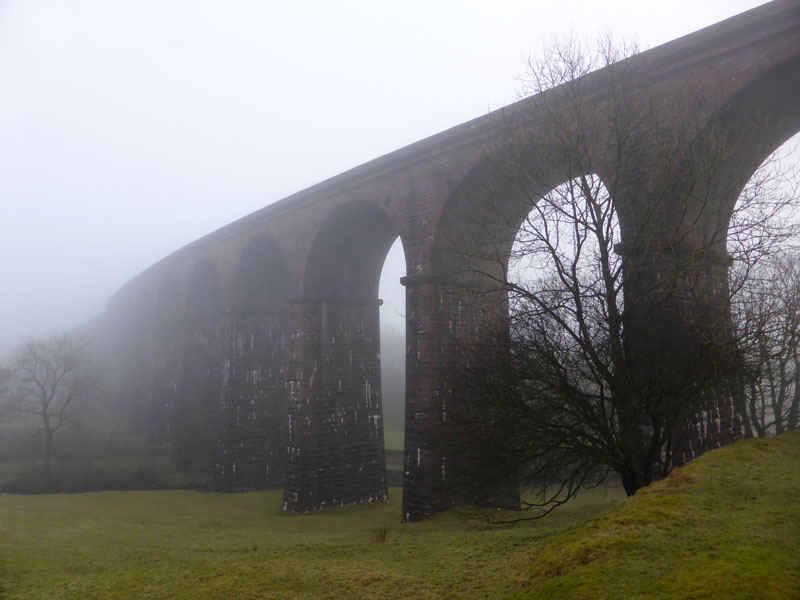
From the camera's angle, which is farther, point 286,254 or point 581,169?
point 286,254

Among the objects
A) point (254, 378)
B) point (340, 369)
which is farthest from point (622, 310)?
point (254, 378)

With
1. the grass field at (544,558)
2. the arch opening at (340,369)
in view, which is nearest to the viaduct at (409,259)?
the arch opening at (340,369)

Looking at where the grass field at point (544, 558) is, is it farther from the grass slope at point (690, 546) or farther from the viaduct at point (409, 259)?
the viaduct at point (409, 259)

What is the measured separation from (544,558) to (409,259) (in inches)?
345

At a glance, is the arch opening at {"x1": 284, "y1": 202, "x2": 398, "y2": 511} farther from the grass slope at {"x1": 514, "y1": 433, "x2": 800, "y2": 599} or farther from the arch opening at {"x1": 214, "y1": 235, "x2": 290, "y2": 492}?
the grass slope at {"x1": 514, "y1": 433, "x2": 800, "y2": 599}

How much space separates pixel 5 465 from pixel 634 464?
82.0 ft

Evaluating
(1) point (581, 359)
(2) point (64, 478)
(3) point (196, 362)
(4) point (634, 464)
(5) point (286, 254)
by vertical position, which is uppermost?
(5) point (286, 254)

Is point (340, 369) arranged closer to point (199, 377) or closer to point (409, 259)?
point (409, 259)

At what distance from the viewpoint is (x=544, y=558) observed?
403cm

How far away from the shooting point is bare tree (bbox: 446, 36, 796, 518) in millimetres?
6988

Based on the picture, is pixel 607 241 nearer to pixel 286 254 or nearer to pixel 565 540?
pixel 565 540

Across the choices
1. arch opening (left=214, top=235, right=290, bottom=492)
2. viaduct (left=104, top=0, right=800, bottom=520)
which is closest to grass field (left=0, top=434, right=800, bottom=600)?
viaduct (left=104, top=0, right=800, bottom=520)

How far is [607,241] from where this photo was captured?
753cm

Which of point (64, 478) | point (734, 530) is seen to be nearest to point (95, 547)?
point (734, 530)
